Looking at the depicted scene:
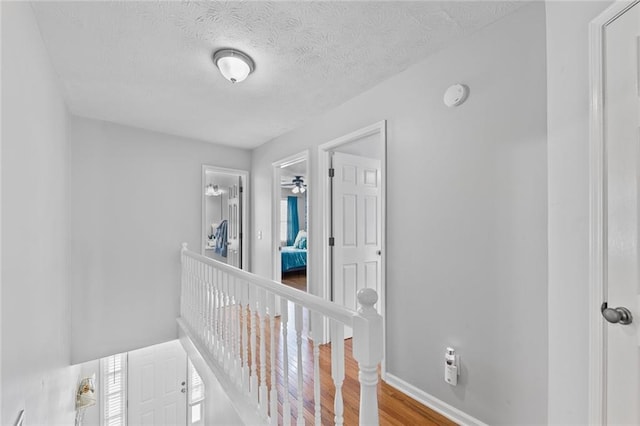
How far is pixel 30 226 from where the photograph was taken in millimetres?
1518

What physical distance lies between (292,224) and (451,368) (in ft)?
21.1

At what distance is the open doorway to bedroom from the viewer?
11.8ft

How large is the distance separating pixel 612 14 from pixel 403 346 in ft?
6.58

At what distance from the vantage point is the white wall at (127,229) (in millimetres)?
2885

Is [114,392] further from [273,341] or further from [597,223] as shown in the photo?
[597,223]

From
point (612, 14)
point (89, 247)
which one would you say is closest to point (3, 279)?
point (89, 247)

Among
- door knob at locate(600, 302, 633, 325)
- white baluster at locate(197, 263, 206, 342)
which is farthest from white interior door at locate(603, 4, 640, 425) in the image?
white baluster at locate(197, 263, 206, 342)

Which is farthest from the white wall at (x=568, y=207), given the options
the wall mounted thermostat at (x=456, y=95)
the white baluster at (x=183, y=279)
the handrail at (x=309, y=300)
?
the white baluster at (x=183, y=279)

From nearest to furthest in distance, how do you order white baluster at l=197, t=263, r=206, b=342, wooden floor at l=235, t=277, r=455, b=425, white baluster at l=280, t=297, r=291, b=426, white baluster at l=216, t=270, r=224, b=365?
white baluster at l=280, t=297, r=291, b=426 → wooden floor at l=235, t=277, r=455, b=425 → white baluster at l=216, t=270, r=224, b=365 → white baluster at l=197, t=263, r=206, b=342

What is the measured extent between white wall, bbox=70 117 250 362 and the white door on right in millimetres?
1934

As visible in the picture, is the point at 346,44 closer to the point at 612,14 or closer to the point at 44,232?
the point at 612,14

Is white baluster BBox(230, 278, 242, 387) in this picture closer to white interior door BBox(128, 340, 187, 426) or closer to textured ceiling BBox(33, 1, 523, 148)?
textured ceiling BBox(33, 1, 523, 148)

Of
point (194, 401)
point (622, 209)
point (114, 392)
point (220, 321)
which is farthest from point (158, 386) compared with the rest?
point (622, 209)

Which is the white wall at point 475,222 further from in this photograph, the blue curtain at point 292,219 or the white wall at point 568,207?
the blue curtain at point 292,219
